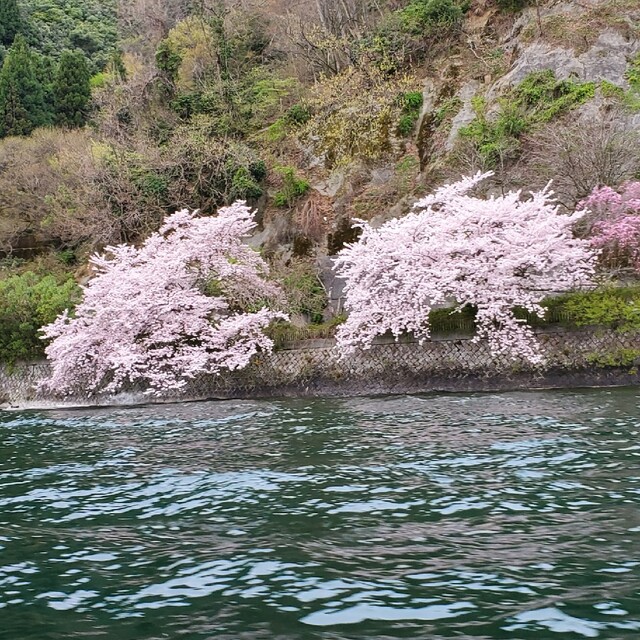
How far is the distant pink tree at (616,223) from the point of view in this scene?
66.1 feet

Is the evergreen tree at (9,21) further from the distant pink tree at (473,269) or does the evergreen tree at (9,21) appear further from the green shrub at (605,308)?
the green shrub at (605,308)

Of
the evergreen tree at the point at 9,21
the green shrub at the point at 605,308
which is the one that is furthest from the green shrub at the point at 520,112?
the evergreen tree at the point at 9,21

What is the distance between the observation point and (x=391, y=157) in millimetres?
32406

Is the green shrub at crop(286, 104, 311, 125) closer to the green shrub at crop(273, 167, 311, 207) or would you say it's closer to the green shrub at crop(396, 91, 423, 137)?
the green shrub at crop(273, 167, 311, 207)

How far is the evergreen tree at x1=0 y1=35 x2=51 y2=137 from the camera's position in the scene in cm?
4375

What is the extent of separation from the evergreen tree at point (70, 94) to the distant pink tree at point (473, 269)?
104 ft

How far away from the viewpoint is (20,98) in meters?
44.5

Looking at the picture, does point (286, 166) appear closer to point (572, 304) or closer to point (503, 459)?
point (572, 304)

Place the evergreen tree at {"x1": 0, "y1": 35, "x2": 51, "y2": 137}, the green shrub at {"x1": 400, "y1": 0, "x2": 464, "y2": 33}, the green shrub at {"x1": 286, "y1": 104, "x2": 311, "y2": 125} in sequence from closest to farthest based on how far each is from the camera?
the green shrub at {"x1": 400, "y1": 0, "x2": 464, "y2": 33}
the green shrub at {"x1": 286, "y1": 104, "x2": 311, "y2": 125}
the evergreen tree at {"x1": 0, "y1": 35, "x2": 51, "y2": 137}

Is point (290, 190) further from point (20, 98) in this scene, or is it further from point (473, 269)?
point (20, 98)

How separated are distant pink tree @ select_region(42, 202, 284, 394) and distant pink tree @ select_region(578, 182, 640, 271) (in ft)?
34.9

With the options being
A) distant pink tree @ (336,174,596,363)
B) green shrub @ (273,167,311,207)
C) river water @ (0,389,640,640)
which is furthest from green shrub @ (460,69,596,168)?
river water @ (0,389,640,640)

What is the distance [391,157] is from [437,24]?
8046 millimetres

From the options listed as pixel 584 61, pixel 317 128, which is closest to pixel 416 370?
pixel 584 61
